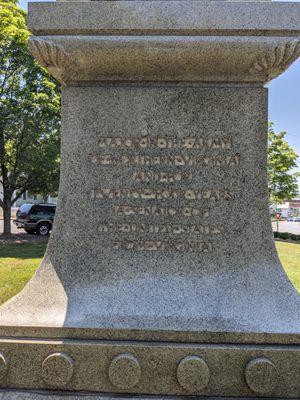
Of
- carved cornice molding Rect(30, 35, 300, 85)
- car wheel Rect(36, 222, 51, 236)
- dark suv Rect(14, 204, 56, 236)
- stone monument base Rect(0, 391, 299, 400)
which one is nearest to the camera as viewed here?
stone monument base Rect(0, 391, 299, 400)

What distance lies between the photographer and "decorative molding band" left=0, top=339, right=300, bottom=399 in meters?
2.73

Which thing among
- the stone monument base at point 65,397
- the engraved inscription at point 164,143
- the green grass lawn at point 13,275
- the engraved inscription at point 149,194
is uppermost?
the engraved inscription at point 164,143

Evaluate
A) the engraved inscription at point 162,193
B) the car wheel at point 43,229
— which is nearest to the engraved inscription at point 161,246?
the engraved inscription at point 162,193

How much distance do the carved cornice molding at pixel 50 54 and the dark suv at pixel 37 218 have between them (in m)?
22.3

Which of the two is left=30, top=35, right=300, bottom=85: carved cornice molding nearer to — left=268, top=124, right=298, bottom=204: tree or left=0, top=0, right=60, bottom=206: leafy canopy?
left=0, top=0, right=60, bottom=206: leafy canopy

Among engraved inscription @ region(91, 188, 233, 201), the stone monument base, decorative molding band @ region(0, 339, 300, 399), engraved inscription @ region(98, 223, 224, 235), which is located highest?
engraved inscription @ region(91, 188, 233, 201)

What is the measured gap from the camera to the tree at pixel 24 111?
1862 cm

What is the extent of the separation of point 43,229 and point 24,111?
8.76 metres

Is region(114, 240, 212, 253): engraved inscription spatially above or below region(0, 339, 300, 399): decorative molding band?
above

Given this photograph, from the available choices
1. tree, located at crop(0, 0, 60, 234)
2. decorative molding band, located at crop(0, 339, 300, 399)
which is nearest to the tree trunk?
tree, located at crop(0, 0, 60, 234)

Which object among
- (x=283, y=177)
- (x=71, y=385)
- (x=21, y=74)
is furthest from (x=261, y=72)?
A: (x=283, y=177)

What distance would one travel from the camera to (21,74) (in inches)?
792

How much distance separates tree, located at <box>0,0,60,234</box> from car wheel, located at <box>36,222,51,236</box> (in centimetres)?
454

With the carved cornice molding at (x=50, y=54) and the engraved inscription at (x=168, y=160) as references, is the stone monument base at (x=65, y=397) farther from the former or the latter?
the carved cornice molding at (x=50, y=54)
